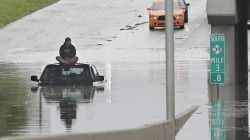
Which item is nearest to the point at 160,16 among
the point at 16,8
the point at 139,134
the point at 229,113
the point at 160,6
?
the point at 160,6

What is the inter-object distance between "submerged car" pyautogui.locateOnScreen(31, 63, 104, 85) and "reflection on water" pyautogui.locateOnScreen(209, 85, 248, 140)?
416 cm

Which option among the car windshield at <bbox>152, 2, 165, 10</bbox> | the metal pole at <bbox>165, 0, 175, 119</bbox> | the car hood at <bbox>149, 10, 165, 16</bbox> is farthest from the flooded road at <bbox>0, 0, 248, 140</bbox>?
the car windshield at <bbox>152, 2, 165, 10</bbox>

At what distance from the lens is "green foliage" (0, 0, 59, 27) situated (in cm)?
7609

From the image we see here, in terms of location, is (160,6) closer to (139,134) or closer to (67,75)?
(67,75)

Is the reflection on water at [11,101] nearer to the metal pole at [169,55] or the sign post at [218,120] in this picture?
the metal pole at [169,55]

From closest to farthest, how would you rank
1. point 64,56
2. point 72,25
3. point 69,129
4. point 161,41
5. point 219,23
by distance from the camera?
point 69,129 → point 219,23 → point 64,56 → point 161,41 → point 72,25

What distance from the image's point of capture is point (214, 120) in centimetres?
2709

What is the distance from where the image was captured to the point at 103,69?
48.9m

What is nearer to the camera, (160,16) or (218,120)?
(218,120)

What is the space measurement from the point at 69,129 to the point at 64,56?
48.3 feet

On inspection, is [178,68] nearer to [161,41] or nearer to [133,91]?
[133,91]

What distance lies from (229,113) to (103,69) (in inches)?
805

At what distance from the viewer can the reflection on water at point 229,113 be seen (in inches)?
932

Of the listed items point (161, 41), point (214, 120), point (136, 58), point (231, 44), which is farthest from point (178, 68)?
point (214, 120)
